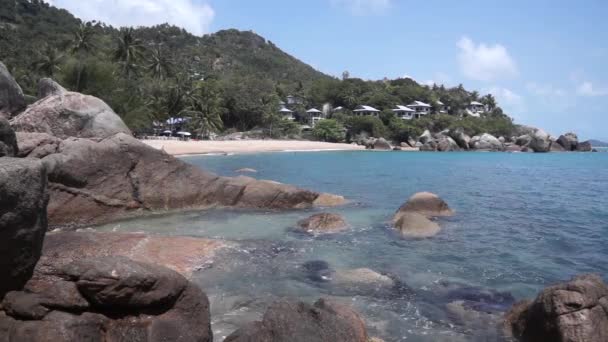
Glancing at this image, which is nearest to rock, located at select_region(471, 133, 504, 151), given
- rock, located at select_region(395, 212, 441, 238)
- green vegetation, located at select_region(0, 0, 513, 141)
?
green vegetation, located at select_region(0, 0, 513, 141)

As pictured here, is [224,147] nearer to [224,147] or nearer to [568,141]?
[224,147]

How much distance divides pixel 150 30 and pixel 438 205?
162m

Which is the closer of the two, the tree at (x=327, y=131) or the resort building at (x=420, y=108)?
the tree at (x=327, y=131)

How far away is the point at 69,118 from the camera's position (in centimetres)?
1939

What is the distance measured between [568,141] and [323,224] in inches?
4264

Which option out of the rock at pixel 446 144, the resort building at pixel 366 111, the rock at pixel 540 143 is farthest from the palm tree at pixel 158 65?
the rock at pixel 540 143

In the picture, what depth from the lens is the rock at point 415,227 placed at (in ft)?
49.9

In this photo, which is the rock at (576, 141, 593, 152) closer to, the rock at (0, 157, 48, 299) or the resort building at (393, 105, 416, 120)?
the resort building at (393, 105, 416, 120)

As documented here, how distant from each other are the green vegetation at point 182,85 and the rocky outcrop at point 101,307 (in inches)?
1878

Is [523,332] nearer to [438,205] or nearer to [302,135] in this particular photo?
Result: [438,205]

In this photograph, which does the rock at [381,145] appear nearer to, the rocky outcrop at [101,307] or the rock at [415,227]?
the rock at [415,227]

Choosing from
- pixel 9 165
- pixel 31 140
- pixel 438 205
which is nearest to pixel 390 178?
pixel 438 205

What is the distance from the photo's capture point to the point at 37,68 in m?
62.8

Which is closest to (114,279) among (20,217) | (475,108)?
(20,217)
